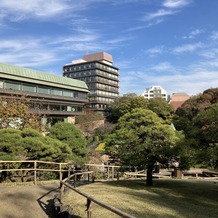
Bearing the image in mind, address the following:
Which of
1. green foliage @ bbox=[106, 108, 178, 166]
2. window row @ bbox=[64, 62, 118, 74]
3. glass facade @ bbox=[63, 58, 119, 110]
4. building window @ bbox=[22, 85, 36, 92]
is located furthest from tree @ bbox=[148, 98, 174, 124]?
green foliage @ bbox=[106, 108, 178, 166]

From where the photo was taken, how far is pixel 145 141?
12.9 metres

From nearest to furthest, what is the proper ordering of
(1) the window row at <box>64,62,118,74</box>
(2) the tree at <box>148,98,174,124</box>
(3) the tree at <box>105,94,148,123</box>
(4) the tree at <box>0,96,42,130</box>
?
1. (4) the tree at <box>0,96,42,130</box>
2. (2) the tree at <box>148,98,174,124</box>
3. (3) the tree at <box>105,94,148,123</box>
4. (1) the window row at <box>64,62,118,74</box>

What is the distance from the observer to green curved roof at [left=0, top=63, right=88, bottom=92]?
45312mm

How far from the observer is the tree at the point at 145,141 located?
1284 centimetres

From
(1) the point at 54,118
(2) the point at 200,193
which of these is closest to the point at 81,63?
(1) the point at 54,118

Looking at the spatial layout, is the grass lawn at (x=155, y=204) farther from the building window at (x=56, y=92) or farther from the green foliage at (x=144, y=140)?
the building window at (x=56, y=92)

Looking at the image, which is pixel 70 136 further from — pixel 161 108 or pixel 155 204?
pixel 161 108

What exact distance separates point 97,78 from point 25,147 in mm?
76916

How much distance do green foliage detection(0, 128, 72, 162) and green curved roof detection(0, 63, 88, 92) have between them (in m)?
31.0

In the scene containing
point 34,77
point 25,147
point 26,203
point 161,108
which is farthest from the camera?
point 161,108

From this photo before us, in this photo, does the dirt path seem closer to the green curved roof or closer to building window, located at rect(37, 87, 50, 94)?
the green curved roof

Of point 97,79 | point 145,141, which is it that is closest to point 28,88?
point 145,141

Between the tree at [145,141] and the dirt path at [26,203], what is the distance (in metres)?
3.87

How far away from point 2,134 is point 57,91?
40485 millimetres
